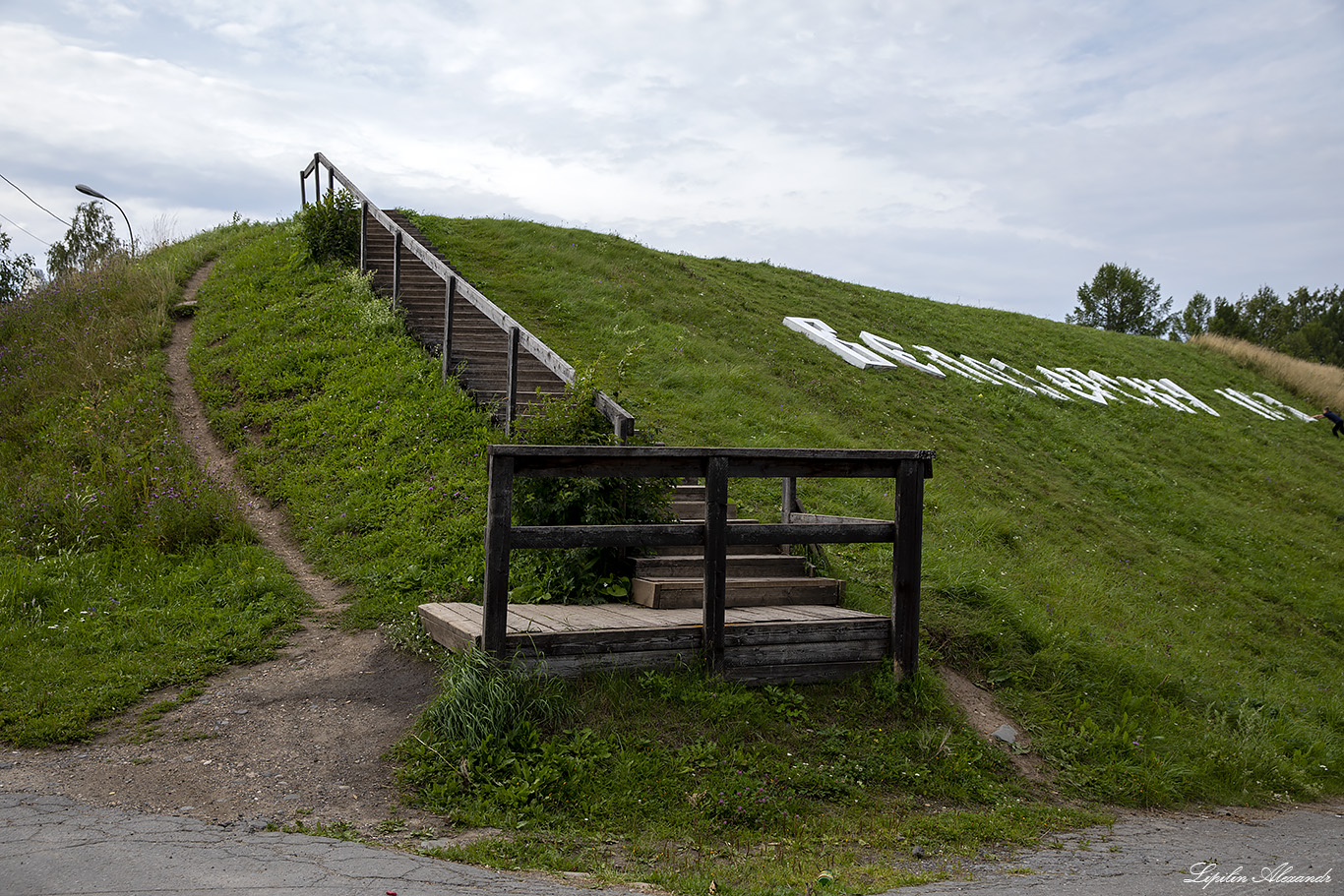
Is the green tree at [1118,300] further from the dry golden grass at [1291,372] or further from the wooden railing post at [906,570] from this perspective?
the wooden railing post at [906,570]

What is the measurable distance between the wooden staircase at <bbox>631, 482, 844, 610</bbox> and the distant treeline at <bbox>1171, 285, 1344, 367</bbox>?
244 ft

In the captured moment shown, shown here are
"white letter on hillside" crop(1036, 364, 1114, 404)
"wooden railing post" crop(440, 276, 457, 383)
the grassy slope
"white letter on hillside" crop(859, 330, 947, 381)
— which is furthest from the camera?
"white letter on hillside" crop(1036, 364, 1114, 404)

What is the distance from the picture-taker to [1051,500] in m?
14.7

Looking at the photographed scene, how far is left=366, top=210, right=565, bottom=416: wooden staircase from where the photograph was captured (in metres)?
12.1

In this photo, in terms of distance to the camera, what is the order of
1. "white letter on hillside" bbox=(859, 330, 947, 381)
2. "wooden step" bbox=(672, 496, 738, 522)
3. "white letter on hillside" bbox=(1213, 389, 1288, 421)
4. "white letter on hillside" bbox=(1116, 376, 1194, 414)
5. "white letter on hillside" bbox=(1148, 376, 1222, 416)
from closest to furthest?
"wooden step" bbox=(672, 496, 738, 522), "white letter on hillside" bbox=(859, 330, 947, 381), "white letter on hillside" bbox=(1116, 376, 1194, 414), "white letter on hillside" bbox=(1148, 376, 1222, 416), "white letter on hillside" bbox=(1213, 389, 1288, 421)

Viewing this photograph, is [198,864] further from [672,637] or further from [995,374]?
[995,374]

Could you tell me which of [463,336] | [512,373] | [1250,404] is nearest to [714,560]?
[512,373]

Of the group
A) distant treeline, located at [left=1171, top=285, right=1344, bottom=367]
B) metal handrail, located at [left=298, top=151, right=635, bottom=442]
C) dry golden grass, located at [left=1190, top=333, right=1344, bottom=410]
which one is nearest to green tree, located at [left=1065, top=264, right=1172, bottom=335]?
distant treeline, located at [left=1171, top=285, right=1344, bottom=367]

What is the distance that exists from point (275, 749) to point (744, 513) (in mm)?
5550

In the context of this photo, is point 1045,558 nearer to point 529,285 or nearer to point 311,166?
point 529,285

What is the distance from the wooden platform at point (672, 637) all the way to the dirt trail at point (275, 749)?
0.64 meters

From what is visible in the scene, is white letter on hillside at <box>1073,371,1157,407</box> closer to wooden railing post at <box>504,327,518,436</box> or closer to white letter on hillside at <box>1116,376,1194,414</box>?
white letter on hillside at <box>1116,376,1194,414</box>

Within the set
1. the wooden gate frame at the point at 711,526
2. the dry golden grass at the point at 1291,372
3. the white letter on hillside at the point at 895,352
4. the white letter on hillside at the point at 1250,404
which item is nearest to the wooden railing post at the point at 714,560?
the wooden gate frame at the point at 711,526

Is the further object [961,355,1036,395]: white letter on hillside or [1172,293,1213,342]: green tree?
[1172,293,1213,342]: green tree
